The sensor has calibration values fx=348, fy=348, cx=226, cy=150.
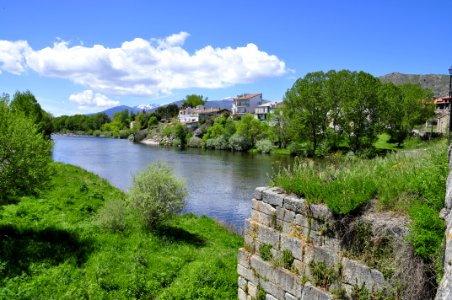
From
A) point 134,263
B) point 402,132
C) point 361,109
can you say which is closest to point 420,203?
point 134,263

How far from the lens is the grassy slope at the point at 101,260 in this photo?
9.01 m

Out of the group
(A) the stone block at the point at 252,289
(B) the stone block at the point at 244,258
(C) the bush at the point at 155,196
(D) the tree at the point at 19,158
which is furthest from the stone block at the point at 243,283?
(D) the tree at the point at 19,158

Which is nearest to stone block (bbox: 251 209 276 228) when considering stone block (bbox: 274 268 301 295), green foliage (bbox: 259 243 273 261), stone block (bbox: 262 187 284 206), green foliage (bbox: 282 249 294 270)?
stone block (bbox: 262 187 284 206)

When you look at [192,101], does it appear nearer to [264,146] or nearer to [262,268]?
[264,146]

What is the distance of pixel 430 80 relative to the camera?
167m

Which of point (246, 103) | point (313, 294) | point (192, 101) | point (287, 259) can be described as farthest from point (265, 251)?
point (192, 101)

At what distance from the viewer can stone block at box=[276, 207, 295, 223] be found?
22.6 ft

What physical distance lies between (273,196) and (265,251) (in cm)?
121

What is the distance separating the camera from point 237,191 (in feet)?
89.0

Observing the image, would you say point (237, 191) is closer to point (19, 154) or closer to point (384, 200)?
point (19, 154)

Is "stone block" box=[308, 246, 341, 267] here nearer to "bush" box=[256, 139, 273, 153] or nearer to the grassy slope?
the grassy slope

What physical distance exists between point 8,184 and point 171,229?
20.0 ft

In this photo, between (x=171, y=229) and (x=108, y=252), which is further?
(x=171, y=229)

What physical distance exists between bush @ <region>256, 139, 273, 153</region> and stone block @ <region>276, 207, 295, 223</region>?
58.7 metres
